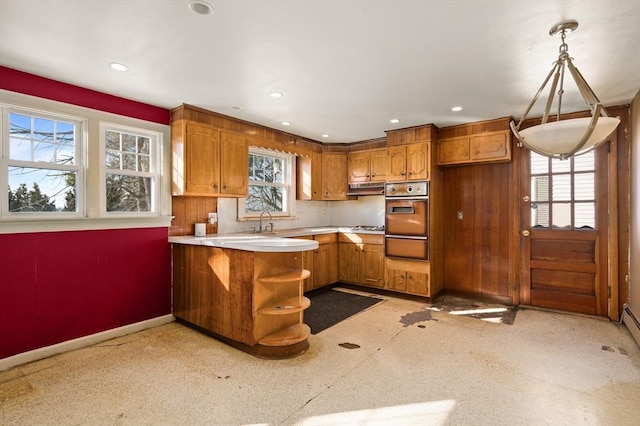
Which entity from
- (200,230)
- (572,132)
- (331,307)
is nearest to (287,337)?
(331,307)

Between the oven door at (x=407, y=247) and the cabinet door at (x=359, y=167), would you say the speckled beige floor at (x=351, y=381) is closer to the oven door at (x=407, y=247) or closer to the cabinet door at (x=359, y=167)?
the oven door at (x=407, y=247)

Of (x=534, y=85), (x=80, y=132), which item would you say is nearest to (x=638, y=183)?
(x=534, y=85)

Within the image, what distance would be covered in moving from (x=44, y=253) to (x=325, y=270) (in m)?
3.36

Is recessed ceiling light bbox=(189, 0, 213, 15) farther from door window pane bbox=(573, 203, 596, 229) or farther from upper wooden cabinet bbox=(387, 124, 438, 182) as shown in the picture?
door window pane bbox=(573, 203, 596, 229)

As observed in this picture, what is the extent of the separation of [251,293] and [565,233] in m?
3.80

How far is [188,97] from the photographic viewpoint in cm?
336

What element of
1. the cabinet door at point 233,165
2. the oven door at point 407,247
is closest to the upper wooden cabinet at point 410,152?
the oven door at point 407,247

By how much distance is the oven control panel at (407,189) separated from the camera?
4.45 meters

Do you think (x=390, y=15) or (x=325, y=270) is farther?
(x=325, y=270)

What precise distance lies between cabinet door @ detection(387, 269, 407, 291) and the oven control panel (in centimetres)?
110

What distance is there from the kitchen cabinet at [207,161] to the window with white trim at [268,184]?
0.57 meters

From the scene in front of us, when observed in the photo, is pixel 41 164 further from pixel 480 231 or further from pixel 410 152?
pixel 480 231

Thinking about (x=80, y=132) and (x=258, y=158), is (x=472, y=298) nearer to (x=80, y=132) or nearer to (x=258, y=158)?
(x=258, y=158)

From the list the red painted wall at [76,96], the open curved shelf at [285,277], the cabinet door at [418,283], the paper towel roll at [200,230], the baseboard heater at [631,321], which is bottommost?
the baseboard heater at [631,321]
